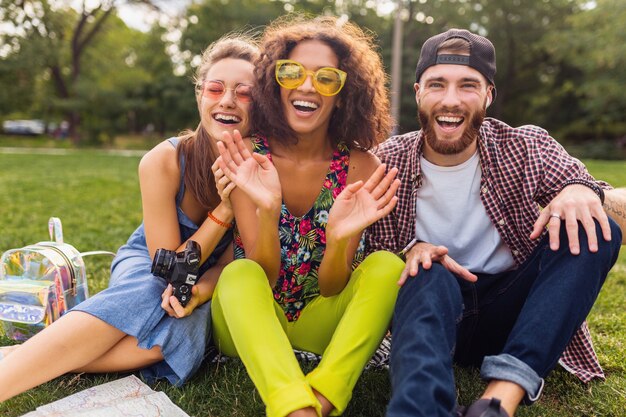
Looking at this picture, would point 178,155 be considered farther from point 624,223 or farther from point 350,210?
point 624,223

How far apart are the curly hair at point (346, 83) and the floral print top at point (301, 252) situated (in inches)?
14.2

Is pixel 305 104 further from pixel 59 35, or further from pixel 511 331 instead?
pixel 59 35

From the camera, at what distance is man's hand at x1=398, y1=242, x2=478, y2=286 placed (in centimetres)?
224

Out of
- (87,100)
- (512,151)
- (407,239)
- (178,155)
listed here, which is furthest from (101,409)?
(87,100)

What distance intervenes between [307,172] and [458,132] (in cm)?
79

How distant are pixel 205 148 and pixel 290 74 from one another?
608 millimetres

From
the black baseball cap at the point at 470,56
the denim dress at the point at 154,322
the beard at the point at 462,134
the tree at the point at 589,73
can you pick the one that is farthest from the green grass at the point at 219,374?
the tree at the point at 589,73

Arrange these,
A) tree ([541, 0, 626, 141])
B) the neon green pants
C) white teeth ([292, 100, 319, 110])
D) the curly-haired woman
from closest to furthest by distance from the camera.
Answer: the neon green pants < the curly-haired woman < white teeth ([292, 100, 319, 110]) < tree ([541, 0, 626, 141])

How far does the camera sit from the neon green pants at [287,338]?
204 centimetres

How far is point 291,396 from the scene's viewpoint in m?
1.97

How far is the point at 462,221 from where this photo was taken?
2822 mm

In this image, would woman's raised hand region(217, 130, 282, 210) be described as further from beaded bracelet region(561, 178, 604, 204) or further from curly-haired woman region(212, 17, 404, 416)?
beaded bracelet region(561, 178, 604, 204)

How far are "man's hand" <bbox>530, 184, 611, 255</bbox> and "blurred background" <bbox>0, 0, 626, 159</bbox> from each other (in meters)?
22.9

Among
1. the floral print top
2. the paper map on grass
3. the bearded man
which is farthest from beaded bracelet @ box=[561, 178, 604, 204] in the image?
the paper map on grass
